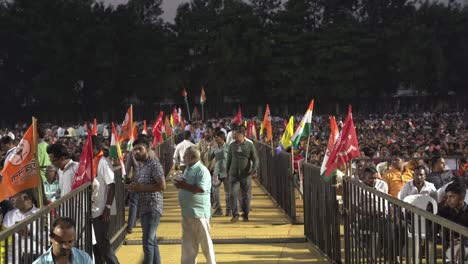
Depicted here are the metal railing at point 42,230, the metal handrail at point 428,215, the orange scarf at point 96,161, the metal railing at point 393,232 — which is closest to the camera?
the metal handrail at point 428,215

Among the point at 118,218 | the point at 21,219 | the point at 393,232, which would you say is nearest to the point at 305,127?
the point at 118,218

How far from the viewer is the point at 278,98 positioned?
59562mm

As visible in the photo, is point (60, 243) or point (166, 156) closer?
point (60, 243)

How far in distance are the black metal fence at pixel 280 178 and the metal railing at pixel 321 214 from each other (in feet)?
6.66

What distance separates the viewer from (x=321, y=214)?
9.73 metres

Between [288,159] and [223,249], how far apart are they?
3150 mm

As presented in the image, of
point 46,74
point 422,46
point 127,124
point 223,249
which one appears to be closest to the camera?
point 223,249

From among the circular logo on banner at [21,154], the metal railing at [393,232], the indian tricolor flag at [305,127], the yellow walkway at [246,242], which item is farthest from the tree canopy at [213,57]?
the circular logo on banner at [21,154]

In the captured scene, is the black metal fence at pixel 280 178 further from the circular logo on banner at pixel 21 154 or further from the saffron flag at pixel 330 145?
the circular logo on banner at pixel 21 154

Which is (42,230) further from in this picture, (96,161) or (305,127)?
(305,127)

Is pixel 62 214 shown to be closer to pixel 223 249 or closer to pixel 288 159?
pixel 223 249

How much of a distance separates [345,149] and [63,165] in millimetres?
3083

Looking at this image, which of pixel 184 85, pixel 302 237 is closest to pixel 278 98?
pixel 184 85

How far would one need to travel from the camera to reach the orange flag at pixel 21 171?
20.2 ft
